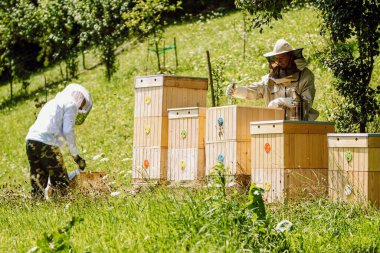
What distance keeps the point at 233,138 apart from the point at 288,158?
0.81 meters

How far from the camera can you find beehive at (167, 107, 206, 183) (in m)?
9.99

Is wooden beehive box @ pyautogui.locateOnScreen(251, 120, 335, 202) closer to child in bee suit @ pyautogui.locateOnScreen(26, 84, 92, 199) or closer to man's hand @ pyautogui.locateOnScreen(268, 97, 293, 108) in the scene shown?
man's hand @ pyautogui.locateOnScreen(268, 97, 293, 108)

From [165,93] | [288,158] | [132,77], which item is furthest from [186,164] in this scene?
[132,77]

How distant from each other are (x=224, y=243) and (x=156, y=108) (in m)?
4.65

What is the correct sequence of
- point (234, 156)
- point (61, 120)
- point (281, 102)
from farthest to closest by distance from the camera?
point (61, 120)
point (281, 102)
point (234, 156)

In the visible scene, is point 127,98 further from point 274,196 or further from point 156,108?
point 274,196

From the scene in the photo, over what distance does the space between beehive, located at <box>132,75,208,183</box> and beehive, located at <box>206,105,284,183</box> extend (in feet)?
3.37

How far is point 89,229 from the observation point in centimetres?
729

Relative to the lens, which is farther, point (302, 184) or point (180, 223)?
point (302, 184)

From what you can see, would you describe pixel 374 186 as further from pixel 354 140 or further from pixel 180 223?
pixel 180 223

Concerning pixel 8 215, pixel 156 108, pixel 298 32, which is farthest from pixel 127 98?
pixel 8 215

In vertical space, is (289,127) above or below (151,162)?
above

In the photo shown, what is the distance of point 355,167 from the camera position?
8.65 meters

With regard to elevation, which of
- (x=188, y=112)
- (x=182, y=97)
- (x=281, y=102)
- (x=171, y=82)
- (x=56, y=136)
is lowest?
(x=56, y=136)
